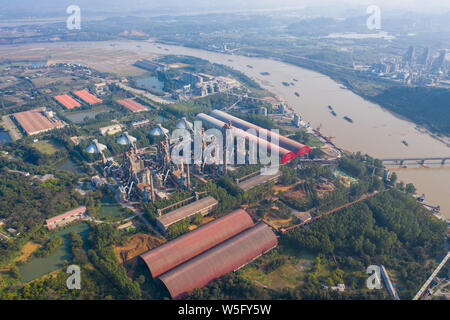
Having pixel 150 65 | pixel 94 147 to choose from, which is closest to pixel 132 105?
pixel 94 147

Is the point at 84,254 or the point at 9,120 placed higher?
the point at 9,120

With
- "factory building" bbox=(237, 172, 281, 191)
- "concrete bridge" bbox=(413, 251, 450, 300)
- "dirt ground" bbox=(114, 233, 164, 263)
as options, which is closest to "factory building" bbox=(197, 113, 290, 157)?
"factory building" bbox=(237, 172, 281, 191)

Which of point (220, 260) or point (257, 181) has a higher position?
point (257, 181)

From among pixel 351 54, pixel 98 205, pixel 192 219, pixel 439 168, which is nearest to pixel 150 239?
pixel 192 219

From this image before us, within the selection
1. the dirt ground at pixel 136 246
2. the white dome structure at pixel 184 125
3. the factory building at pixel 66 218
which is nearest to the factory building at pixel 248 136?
the white dome structure at pixel 184 125

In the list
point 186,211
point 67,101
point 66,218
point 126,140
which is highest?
point 67,101

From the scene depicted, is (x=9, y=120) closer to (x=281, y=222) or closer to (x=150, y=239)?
(x=150, y=239)

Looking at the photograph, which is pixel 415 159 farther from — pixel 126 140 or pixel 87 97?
pixel 87 97

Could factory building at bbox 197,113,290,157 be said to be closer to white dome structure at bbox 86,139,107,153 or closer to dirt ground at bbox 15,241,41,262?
white dome structure at bbox 86,139,107,153
